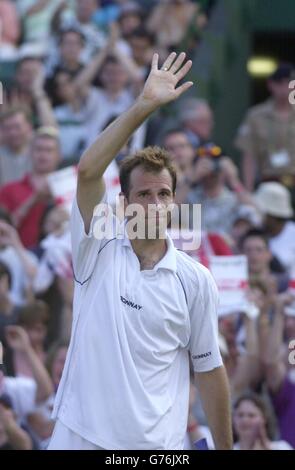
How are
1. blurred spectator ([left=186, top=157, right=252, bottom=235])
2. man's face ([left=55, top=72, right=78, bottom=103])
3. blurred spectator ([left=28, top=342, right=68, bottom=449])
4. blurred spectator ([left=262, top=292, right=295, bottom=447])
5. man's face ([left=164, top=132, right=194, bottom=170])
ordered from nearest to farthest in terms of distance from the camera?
blurred spectator ([left=28, top=342, right=68, bottom=449]), blurred spectator ([left=262, top=292, right=295, bottom=447]), blurred spectator ([left=186, top=157, right=252, bottom=235]), man's face ([left=164, top=132, right=194, bottom=170]), man's face ([left=55, top=72, right=78, bottom=103])

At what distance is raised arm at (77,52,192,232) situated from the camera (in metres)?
5.51

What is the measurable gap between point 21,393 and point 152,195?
3.83m

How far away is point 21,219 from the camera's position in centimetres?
1097

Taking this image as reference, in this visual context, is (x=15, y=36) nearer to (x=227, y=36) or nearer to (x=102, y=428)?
(x=227, y=36)

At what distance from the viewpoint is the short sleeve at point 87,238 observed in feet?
18.6

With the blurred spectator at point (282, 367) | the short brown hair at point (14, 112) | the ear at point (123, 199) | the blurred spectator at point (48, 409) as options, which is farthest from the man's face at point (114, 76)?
the ear at point (123, 199)

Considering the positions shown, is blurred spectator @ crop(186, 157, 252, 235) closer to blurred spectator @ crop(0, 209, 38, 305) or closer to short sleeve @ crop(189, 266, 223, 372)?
blurred spectator @ crop(0, 209, 38, 305)

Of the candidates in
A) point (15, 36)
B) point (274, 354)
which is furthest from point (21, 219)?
point (15, 36)

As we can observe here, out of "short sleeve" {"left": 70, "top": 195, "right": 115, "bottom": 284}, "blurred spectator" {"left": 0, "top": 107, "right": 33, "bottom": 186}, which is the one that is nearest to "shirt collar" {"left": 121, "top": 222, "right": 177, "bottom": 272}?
"short sleeve" {"left": 70, "top": 195, "right": 115, "bottom": 284}

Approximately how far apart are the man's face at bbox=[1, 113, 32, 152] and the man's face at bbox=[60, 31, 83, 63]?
4.81 ft

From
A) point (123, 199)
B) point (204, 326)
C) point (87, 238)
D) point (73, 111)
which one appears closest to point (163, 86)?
point (123, 199)

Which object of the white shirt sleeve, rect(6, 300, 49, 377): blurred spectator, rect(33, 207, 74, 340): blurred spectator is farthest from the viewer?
rect(33, 207, 74, 340): blurred spectator

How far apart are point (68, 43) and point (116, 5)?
1.21 metres

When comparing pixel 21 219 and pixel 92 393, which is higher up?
Result: pixel 21 219
